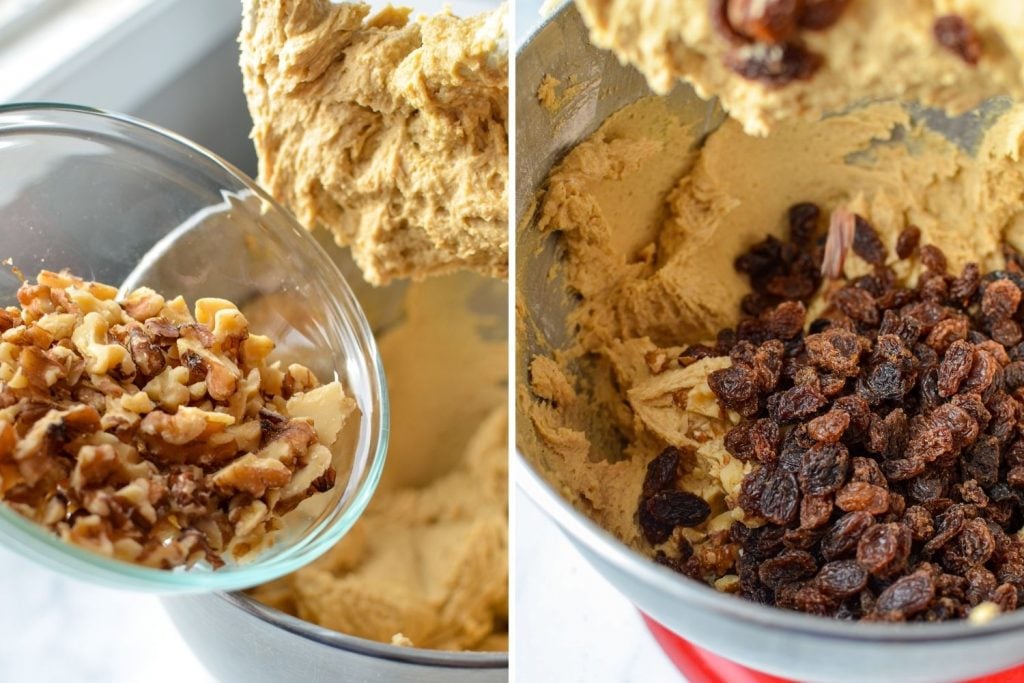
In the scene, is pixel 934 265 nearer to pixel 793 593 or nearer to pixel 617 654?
pixel 793 593

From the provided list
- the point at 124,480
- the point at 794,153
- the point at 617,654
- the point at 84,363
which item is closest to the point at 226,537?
the point at 124,480

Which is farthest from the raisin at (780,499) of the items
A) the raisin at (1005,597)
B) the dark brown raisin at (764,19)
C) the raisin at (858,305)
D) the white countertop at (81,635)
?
the white countertop at (81,635)

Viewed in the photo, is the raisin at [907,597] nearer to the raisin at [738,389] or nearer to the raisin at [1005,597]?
the raisin at [1005,597]

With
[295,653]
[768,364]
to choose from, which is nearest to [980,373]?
[768,364]

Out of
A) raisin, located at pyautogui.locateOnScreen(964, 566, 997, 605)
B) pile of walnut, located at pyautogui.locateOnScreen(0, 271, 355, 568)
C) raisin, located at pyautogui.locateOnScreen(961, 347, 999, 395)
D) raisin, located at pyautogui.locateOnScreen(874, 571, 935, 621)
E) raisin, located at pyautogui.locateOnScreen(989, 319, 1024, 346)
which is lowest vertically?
raisin, located at pyautogui.locateOnScreen(989, 319, 1024, 346)

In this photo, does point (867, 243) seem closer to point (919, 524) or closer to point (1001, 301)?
point (1001, 301)

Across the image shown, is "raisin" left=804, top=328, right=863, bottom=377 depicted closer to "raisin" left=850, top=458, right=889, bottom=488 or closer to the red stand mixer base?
"raisin" left=850, top=458, right=889, bottom=488

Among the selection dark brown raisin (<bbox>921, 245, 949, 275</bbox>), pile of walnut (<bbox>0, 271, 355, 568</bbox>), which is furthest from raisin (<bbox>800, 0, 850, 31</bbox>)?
dark brown raisin (<bbox>921, 245, 949, 275</bbox>)
